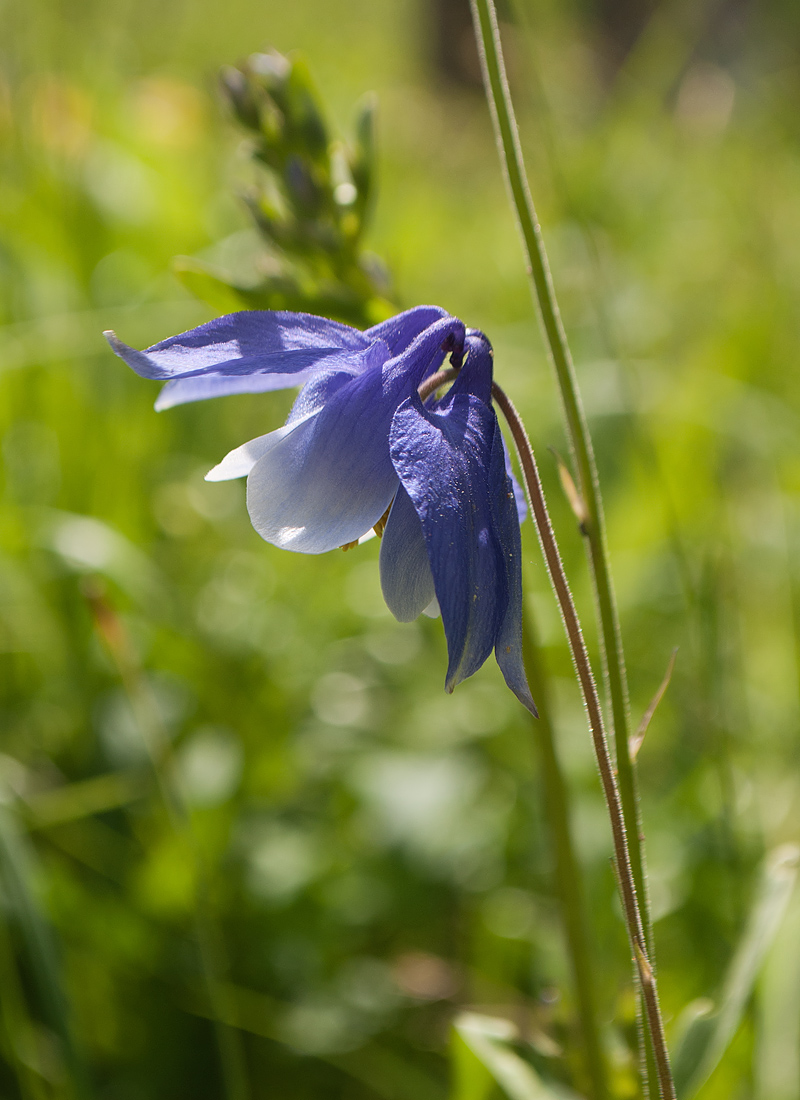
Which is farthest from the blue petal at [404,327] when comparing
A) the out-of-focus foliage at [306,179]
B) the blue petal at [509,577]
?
the out-of-focus foliage at [306,179]

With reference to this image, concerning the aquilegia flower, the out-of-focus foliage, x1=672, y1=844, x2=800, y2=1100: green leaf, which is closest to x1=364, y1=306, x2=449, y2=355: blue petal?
the aquilegia flower

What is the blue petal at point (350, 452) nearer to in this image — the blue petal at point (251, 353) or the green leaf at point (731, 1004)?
the blue petal at point (251, 353)

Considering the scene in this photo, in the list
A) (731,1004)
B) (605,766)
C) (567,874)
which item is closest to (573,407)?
(605,766)

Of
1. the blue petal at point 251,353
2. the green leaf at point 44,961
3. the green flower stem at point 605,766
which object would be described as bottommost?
the green leaf at point 44,961

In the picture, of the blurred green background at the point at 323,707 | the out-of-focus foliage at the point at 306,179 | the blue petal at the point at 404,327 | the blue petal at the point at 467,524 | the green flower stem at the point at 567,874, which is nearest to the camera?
the blue petal at the point at 467,524

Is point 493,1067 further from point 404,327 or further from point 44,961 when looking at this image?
point 404,327

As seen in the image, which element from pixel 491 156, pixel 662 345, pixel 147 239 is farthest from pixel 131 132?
pixel 491 156

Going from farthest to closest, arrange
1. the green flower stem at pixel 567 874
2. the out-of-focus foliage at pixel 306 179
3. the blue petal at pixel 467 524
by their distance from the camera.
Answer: the out-of-focus foliage at pixel 306 179
the green flower stem at pixel 567 874
the blue petal at pixel 467 524

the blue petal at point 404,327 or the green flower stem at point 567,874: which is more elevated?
the blue petal at point 404,327
